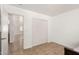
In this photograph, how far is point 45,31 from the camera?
229cm

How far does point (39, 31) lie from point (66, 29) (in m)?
0.81

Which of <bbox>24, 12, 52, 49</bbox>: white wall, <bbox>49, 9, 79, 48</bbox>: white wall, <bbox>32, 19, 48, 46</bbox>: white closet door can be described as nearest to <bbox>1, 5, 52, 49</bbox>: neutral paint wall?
<bbox>24, 12, 52, 49</bbox>: white wall

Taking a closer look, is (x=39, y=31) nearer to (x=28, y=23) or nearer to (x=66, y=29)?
(x=28, y=23)

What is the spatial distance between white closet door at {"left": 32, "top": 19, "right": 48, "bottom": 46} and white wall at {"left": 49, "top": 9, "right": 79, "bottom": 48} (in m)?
0.18

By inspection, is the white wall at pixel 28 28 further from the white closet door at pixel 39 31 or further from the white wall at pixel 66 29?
the white wall at pixel 66 29

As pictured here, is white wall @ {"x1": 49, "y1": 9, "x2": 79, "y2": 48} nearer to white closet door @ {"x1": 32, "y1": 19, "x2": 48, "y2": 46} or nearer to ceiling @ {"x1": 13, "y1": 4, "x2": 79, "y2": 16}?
white closet door @ {"x1": 32, "y1": 19, "x2": 48, "y2": 46}

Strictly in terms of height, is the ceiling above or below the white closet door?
above

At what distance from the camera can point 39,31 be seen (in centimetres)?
244

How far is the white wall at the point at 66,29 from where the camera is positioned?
7.35 feet

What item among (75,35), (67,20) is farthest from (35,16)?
(75,35)

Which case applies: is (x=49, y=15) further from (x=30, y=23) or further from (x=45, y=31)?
(x=30, y=23)

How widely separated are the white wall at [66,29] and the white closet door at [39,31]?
0.57 feet

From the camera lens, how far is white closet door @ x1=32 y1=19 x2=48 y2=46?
2.25 meters
